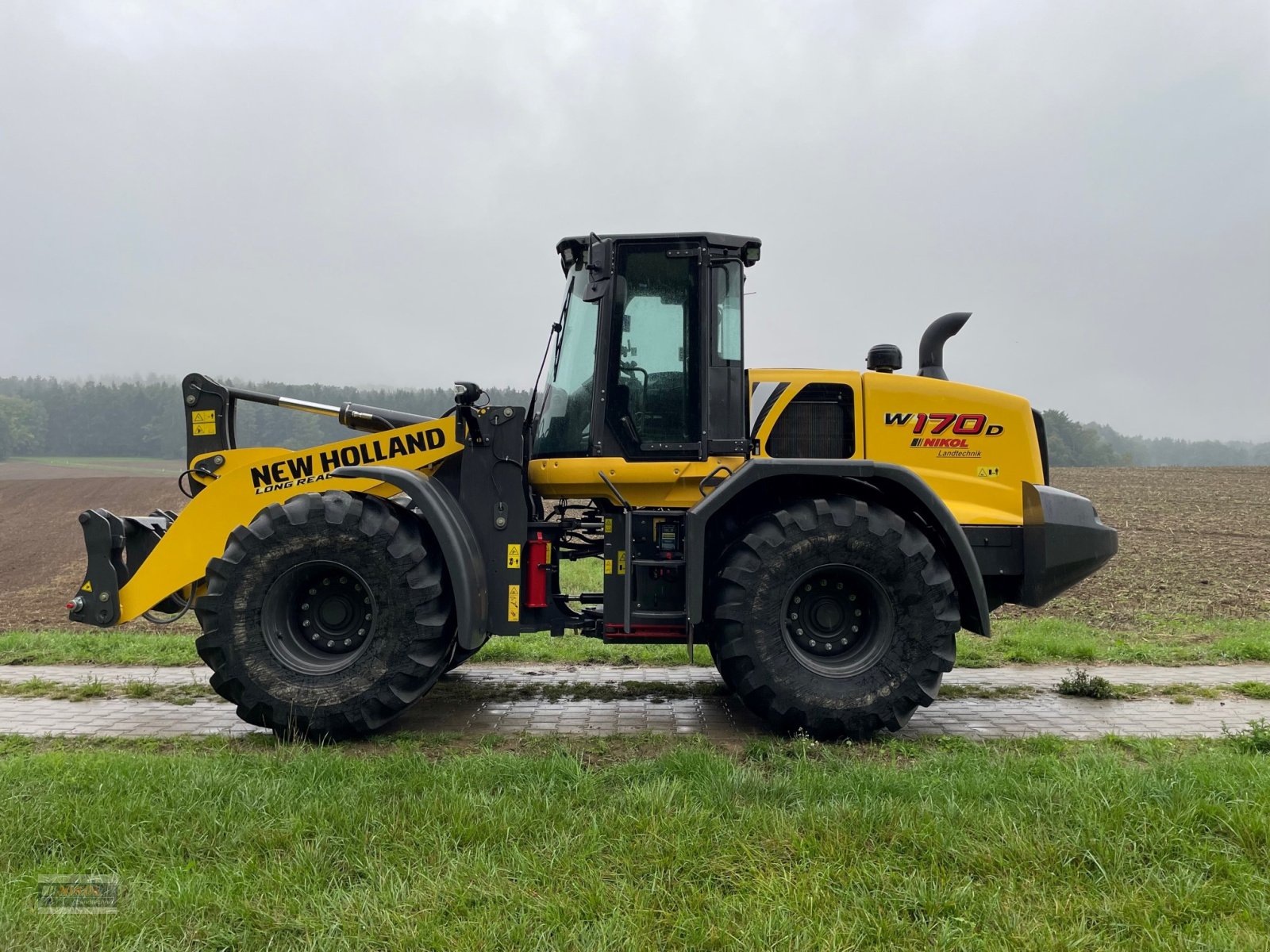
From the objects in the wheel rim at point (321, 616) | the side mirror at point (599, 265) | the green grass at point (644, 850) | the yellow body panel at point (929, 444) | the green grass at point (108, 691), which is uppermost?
the side mirror at point (599, 265)

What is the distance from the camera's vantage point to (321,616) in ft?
16.3

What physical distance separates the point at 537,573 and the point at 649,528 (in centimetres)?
78

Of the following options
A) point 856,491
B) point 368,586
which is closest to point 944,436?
point 856,491

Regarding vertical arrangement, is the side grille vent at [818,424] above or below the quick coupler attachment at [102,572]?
above

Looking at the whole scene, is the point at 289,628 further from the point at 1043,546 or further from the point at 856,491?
the point at 1043,546

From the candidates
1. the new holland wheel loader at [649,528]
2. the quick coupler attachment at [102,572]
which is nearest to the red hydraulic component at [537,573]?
the new holland wheel loader at [649,528]

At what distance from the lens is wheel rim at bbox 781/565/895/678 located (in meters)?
4.84

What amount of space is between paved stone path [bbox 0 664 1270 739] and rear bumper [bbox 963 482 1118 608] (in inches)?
34.7

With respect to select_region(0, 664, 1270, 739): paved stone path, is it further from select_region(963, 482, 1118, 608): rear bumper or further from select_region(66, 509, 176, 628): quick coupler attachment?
select_region(963, 482, 1118, 608): rear bumper

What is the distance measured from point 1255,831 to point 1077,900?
1.03 meters

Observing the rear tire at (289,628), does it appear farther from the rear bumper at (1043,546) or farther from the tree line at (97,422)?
the tree line at (97,422)

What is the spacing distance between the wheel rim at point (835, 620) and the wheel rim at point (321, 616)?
2512 mm

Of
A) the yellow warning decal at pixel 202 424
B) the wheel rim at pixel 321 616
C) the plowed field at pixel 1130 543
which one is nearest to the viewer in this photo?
the wheel rim at pixel 321 616

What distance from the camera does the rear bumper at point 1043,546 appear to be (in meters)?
5.05
